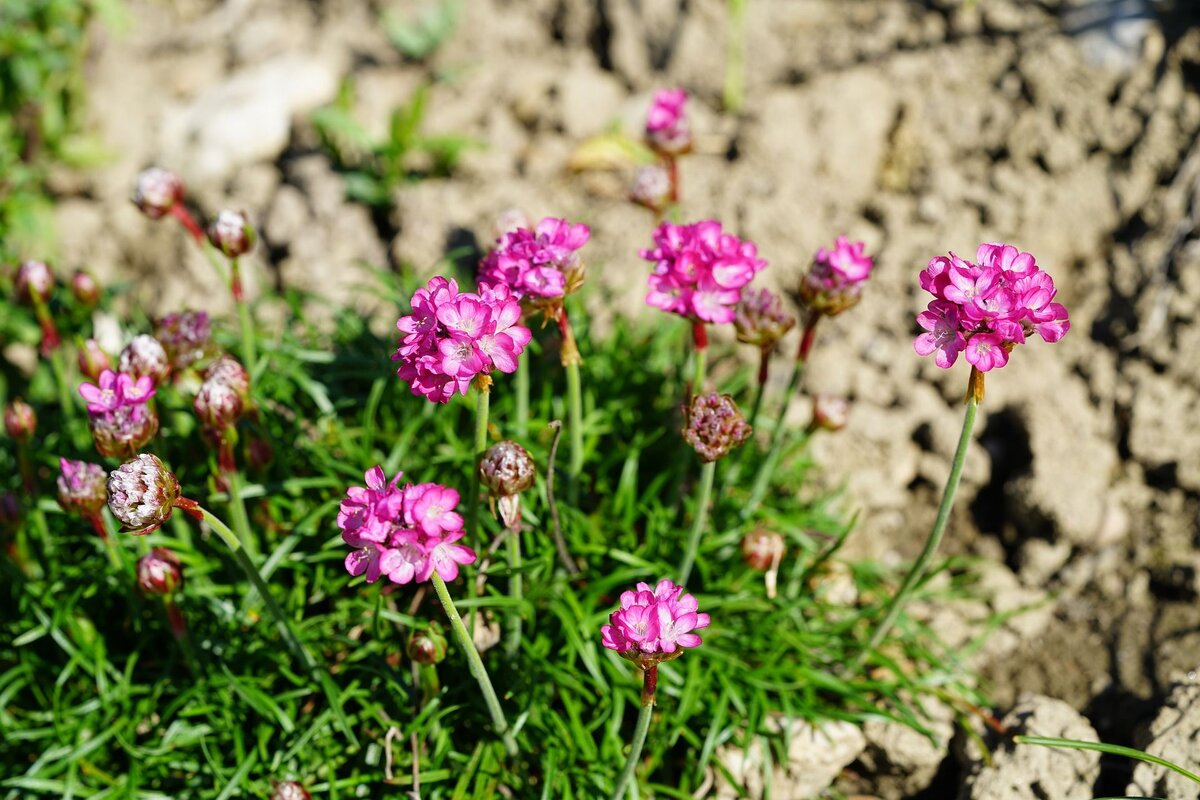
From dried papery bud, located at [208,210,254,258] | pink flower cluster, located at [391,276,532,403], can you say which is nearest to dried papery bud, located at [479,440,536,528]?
pink flower cluster, located at [391,276,532,403]

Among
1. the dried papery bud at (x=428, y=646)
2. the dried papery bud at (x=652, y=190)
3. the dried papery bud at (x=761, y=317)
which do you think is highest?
the dried papery bud at (x=652, y=190)

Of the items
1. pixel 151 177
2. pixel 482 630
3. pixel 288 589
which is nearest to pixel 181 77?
pixel 151 177

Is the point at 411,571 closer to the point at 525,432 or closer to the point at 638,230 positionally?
the point at 525,432

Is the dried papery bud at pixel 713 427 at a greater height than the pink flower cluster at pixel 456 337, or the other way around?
the pink flower cluster at pixel 456 337

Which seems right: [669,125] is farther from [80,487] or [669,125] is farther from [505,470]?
[80,487]

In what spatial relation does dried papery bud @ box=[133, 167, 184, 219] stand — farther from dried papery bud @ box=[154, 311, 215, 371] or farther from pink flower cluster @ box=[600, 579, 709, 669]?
pink flower cluster @ box=[600, 579, 709, 669]

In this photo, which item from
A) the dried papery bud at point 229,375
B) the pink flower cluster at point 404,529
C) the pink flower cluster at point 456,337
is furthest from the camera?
the dried papery bud at point 229,375

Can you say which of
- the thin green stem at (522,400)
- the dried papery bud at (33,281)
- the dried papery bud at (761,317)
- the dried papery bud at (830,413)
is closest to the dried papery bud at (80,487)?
the dried papery bud at (33,281)

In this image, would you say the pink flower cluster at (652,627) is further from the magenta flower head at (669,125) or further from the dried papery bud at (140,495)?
the magenta flower head at (669,125)
